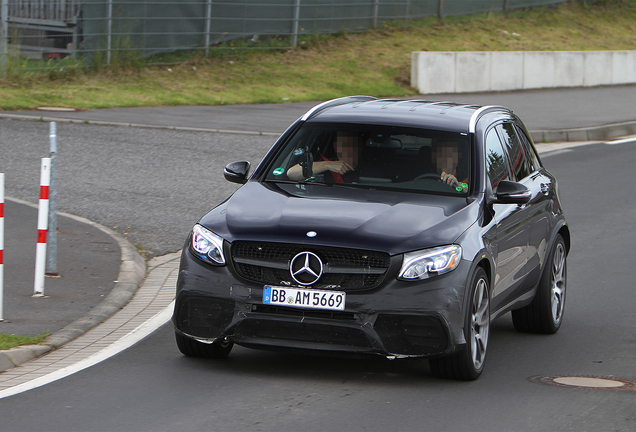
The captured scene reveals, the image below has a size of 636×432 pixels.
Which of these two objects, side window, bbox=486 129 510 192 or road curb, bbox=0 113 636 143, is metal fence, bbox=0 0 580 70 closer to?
road curb, bbox=0 113 636 143

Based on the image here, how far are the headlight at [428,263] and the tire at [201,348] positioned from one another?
4.53 feet

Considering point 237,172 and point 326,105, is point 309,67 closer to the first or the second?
point 326,105

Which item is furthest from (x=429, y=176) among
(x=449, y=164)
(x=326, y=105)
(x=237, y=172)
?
(x=237, y=172)

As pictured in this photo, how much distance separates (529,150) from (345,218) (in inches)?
107

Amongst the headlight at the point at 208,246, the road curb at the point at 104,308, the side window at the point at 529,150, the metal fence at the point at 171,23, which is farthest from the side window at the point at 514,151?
the metal fence at the point at 171,23

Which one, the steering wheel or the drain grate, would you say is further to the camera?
the steering wheel

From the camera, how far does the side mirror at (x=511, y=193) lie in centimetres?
665

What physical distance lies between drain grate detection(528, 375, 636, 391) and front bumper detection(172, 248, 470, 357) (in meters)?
0.81

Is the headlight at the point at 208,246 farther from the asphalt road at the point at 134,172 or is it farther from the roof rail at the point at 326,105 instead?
the asphalt road at the point at 134,172

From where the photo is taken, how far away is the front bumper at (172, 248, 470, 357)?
5840 millimetres

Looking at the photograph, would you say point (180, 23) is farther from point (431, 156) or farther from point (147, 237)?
point (431, 156)

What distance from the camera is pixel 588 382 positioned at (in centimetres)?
639

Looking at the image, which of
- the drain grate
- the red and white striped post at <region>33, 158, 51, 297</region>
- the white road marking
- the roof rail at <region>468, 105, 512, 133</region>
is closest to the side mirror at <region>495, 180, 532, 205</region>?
the roof rail at <region>468, 105, 512, 133</region>

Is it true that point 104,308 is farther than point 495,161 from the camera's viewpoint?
Yes
